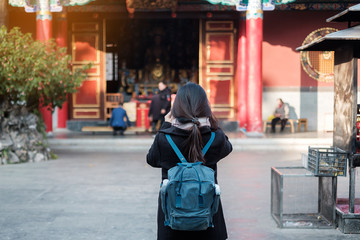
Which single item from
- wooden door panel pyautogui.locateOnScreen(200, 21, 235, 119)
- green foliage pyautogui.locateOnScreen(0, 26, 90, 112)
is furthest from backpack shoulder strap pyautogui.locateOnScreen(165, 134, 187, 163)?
wooden door panel pyautogui.locateOnScreen(200, 21, 235, 119)

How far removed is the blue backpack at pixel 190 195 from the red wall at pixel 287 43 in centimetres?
1445

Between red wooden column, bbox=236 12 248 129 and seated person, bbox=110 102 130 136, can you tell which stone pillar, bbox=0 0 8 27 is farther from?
red wooden column, bbox=236 12 248 129

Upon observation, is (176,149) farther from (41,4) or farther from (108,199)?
(41,4)

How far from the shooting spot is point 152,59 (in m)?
22.0

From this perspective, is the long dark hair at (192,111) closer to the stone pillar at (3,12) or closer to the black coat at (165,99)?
the black coat at (165,99)

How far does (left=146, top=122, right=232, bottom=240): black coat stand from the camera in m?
3.53


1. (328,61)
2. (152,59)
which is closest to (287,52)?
(328,61)

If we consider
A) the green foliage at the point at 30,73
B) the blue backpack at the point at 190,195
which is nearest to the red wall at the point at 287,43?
the green foliage at the point at 30,73

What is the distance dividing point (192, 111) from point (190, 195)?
20.5 inches

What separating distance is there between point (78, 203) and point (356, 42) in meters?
3.97

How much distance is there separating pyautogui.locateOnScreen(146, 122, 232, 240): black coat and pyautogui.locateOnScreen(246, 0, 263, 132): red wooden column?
11538 millimetres

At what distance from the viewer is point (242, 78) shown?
56.5 feet

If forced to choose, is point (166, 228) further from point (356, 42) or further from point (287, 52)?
point (287, 52)

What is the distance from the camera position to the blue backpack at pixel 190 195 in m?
3.34
